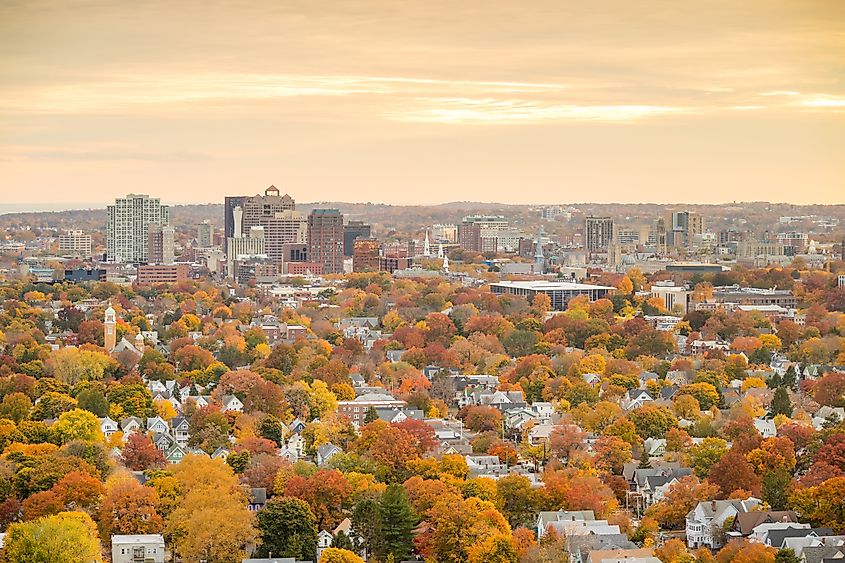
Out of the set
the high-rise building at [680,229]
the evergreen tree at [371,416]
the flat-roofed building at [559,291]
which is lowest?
the evergreen tree at [371,416]

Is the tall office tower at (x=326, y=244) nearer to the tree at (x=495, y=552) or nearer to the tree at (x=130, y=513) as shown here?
the tree at (x=130, y=513)

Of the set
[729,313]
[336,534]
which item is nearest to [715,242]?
[729,313]

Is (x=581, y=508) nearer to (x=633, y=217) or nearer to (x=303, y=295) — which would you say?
(x=303, y=295)

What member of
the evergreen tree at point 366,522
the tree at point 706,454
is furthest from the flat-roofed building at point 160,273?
the evergreen tree at point 366,522

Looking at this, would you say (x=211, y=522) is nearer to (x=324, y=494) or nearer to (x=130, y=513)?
(x=130, y=513)

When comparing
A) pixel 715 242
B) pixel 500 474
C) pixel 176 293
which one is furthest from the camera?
pixel 715 242

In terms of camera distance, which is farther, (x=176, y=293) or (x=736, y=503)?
(x=176, y=293)

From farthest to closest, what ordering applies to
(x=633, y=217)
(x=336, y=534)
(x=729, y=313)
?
1. (x=633, y=217)
2. (x=729, y=313)
3. (x=336, y=534)
